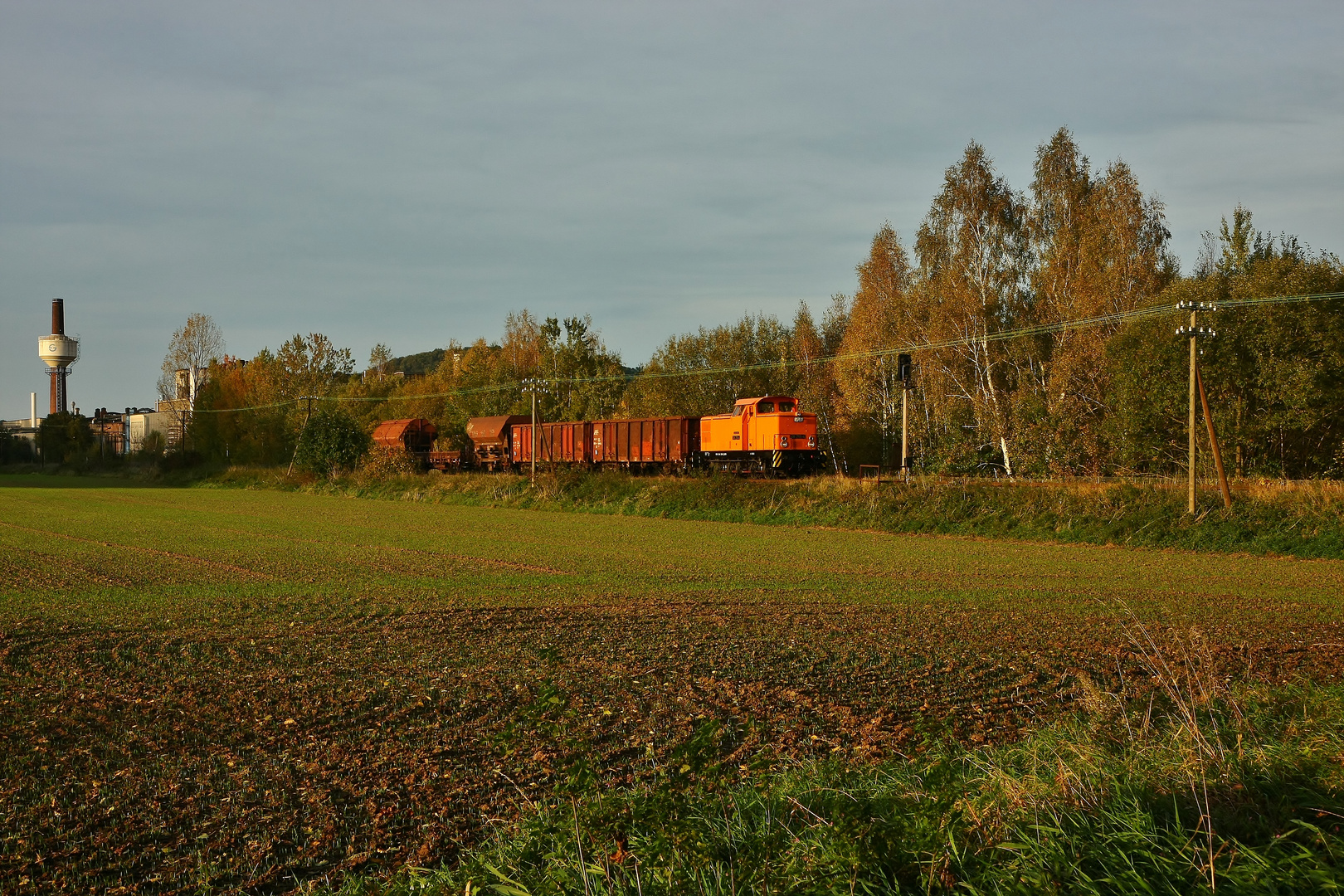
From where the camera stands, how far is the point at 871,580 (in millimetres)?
19125

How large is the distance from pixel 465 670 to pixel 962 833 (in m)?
7.11

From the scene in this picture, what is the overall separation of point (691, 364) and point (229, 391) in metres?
42.1

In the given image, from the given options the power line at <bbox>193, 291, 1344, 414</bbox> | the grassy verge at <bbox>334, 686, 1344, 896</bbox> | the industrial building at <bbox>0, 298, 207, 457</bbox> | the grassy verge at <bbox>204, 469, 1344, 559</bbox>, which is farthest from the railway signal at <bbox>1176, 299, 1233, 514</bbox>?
the industrial building at <bbox>0, 298, 207, 457</bbox>

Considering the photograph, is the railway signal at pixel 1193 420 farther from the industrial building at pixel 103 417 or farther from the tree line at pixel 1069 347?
the industrial building at pixel 103 417

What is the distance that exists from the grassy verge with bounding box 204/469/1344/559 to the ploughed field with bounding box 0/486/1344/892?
2.45 metres

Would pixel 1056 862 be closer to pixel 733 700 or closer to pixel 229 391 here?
pixel 733 700

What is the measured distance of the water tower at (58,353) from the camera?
115 m

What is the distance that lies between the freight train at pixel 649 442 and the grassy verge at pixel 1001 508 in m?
3.94

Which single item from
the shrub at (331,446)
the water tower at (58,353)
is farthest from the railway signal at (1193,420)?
the water tower at (58,353)

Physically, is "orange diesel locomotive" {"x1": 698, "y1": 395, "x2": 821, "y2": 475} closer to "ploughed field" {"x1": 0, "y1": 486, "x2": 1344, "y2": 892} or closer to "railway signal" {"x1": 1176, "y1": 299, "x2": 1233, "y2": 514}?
"railway signal" {"x1": 1176, "y1": 299, "x2": 1233, "y2": 514}

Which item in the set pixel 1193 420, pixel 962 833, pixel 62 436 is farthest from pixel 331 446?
pixel 62 436

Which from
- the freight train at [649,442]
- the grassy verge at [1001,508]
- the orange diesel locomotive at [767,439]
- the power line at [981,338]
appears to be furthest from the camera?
the freight train at [649,442]

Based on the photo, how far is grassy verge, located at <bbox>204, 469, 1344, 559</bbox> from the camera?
25109mm

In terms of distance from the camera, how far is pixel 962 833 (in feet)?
13.9
